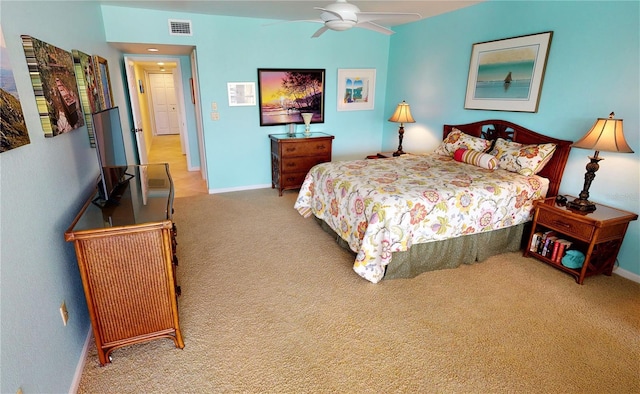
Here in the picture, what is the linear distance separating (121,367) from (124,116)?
372 centimetres

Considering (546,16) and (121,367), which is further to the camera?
(546,16)

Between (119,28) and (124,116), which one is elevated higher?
A: (119,28)

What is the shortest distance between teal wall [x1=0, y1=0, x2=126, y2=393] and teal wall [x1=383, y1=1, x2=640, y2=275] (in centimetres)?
401

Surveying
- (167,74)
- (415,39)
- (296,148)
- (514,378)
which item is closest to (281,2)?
(296,148)

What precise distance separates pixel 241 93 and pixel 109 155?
106 inches

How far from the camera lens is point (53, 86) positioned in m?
1.91

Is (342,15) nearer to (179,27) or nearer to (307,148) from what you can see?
(307,148)

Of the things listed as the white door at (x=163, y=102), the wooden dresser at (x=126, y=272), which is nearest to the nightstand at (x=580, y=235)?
the wooden dresser at (x=126, y=272)

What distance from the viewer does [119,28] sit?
394 cm

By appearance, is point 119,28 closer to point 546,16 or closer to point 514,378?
point 546,16

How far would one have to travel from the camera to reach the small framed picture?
15.3 feet

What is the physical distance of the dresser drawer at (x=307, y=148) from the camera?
472 cm

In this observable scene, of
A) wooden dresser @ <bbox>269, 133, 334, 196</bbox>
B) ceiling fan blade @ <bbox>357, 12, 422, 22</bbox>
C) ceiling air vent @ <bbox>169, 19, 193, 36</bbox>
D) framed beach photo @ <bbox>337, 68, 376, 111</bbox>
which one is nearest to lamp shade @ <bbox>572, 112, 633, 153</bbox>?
ceiling fan blade @ <bbox>357, 12, 422, 22</bbox>

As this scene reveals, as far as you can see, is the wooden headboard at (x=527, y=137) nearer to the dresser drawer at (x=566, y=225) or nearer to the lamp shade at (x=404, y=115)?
the dresser drawer at (x=566, y=225)
